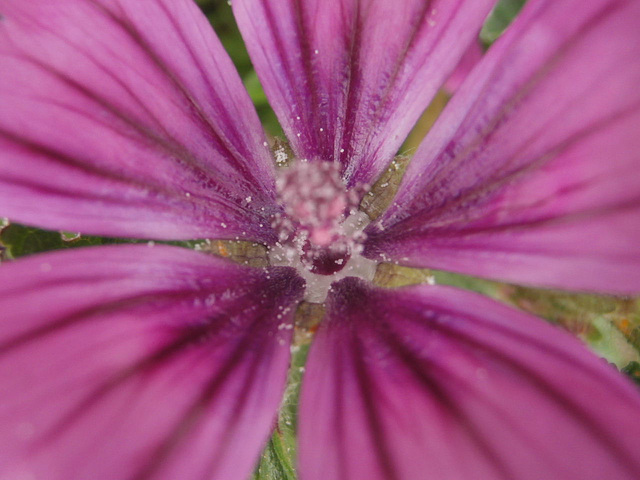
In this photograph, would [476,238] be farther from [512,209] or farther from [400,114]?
[400,114]

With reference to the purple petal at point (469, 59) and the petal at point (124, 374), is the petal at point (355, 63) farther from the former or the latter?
the purple petal at point (469, 59)

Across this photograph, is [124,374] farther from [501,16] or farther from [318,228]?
[501,16]

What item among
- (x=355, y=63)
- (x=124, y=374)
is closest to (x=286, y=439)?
(x=124, y=374)

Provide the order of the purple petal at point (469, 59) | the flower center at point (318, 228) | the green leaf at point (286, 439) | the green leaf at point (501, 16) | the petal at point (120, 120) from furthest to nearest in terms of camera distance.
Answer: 1. the purple petal at point (469, 59)
2. the green leaf at point (501, 16)
3. the green leaf at point (286, 439)
4. the flower center at point (318, 228)
5. the petal at point (120, 120)

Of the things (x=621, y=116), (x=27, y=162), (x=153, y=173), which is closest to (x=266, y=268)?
(x=153, y=173)

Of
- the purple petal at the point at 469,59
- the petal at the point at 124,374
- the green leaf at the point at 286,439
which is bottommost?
the green leaf at the point at 286,439

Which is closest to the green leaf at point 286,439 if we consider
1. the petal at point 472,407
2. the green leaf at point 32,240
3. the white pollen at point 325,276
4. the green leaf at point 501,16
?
the white pollen at point 325,276
